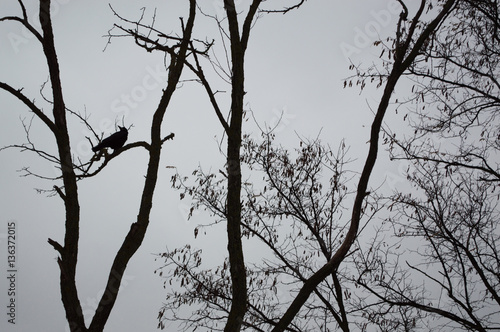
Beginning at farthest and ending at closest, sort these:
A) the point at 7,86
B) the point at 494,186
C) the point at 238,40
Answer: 1. the point at 494,186
2. the point at 238,40
3. the point at 7,86

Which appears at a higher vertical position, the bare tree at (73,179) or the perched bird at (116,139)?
the perched bird at (116,139)

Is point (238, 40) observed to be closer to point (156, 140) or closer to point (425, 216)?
point (156, 140)

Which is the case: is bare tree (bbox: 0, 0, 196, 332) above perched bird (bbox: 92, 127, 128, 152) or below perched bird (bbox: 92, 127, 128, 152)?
below

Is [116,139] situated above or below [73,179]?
above

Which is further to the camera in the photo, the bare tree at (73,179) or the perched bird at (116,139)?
the perched bird at (116,139)

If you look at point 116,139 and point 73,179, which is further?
point 116,139

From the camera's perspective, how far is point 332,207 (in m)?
9.35

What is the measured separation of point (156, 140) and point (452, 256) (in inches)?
244

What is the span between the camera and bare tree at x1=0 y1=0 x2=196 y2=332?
103 inches

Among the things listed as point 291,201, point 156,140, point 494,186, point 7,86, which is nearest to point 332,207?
point 291,201

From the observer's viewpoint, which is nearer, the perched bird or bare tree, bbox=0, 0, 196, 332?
bare tree, bbox=0, 0, 196, 332

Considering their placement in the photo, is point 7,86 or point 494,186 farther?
point 494,186

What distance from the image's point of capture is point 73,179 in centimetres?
290

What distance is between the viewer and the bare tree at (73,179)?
2.62 metres
